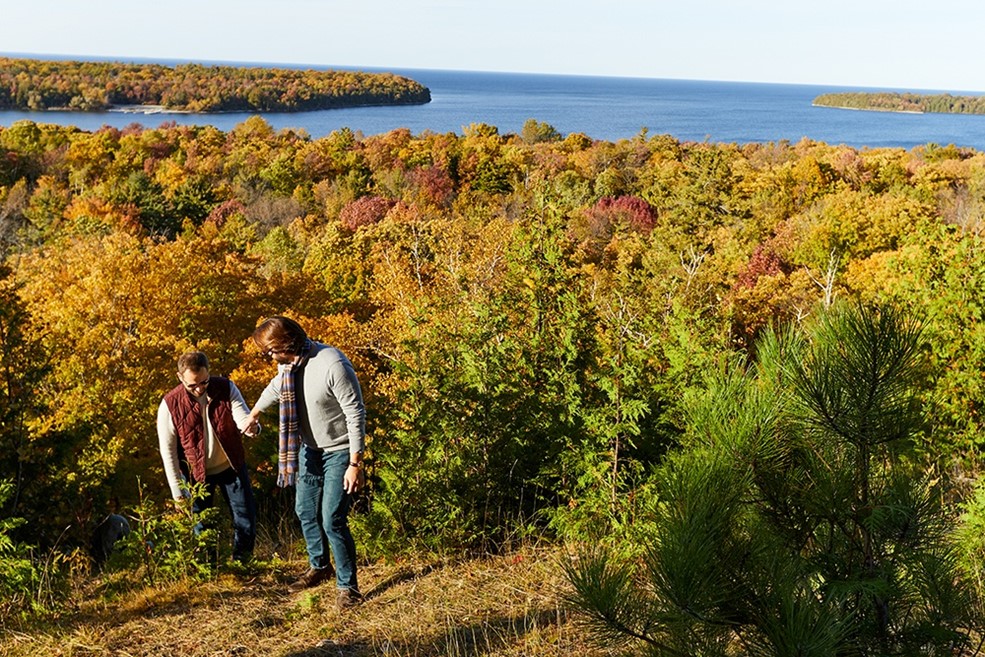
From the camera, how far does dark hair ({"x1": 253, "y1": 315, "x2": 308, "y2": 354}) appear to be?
4.49 metres

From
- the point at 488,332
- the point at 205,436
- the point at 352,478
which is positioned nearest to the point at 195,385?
the point at 205,436

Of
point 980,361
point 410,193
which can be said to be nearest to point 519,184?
point 410,193

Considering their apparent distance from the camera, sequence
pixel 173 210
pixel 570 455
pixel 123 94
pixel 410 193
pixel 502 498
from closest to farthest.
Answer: pixel 570 455 → pixel 502 498 → pixel 173 210 → pixel 410 193 → pixel 123 94

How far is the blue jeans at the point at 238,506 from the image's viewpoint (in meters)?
5.59

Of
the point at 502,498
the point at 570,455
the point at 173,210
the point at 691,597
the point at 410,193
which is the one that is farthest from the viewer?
the point at 410,193

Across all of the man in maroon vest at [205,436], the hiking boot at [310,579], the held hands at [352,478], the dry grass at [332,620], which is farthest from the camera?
the man in maroon vest at [205,436]

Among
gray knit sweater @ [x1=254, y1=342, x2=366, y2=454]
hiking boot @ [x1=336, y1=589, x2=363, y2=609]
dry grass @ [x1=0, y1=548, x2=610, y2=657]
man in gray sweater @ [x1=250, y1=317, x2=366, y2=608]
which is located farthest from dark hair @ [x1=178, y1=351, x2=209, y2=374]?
hiking boot @ [x1=336, y1=589, x2=363, y2=609]

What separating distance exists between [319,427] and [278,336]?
57cm

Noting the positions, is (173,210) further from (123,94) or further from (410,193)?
(123,94)

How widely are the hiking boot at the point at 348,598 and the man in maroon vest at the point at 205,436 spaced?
1.02 metres

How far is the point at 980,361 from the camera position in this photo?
7652 millimetres

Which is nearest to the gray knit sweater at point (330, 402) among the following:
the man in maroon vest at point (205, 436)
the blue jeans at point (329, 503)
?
the blue jeans at point (329, 503)

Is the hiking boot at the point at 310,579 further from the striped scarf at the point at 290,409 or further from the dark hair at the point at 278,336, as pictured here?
the dark hair at the point at 278,336

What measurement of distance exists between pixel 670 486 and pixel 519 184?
65.2m
